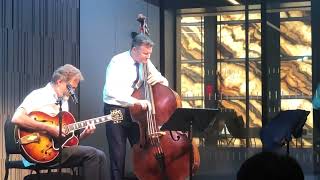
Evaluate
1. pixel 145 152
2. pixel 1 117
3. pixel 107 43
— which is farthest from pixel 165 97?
pixel 107 43

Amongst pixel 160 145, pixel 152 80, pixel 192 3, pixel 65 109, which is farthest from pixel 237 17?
pixel 65 109

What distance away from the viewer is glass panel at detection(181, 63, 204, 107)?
25.0 feet

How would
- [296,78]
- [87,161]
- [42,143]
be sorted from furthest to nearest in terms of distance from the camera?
[296,78]
[87,161]
[42,143]

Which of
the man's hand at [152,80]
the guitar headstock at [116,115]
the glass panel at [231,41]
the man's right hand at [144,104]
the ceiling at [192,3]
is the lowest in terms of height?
the guitar headstock at [116,115]

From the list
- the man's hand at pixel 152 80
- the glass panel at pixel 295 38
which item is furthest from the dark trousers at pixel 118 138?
the glass panel at pixel 295 38

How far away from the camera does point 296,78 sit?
720cm

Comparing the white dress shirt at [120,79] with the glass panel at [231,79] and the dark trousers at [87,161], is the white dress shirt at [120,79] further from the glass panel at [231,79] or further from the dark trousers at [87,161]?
the glass panel at [231,79]

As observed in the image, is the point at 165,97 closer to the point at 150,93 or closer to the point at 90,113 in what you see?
the point at 150,93

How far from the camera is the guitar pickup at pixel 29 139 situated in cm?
432

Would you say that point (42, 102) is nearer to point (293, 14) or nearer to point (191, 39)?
point (191, 39)

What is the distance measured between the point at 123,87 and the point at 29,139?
37.0 inches

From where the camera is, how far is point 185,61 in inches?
308

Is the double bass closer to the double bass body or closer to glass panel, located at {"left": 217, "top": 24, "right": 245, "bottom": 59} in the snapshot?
the double bass body

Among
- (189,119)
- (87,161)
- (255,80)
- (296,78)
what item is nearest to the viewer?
(189,119)
